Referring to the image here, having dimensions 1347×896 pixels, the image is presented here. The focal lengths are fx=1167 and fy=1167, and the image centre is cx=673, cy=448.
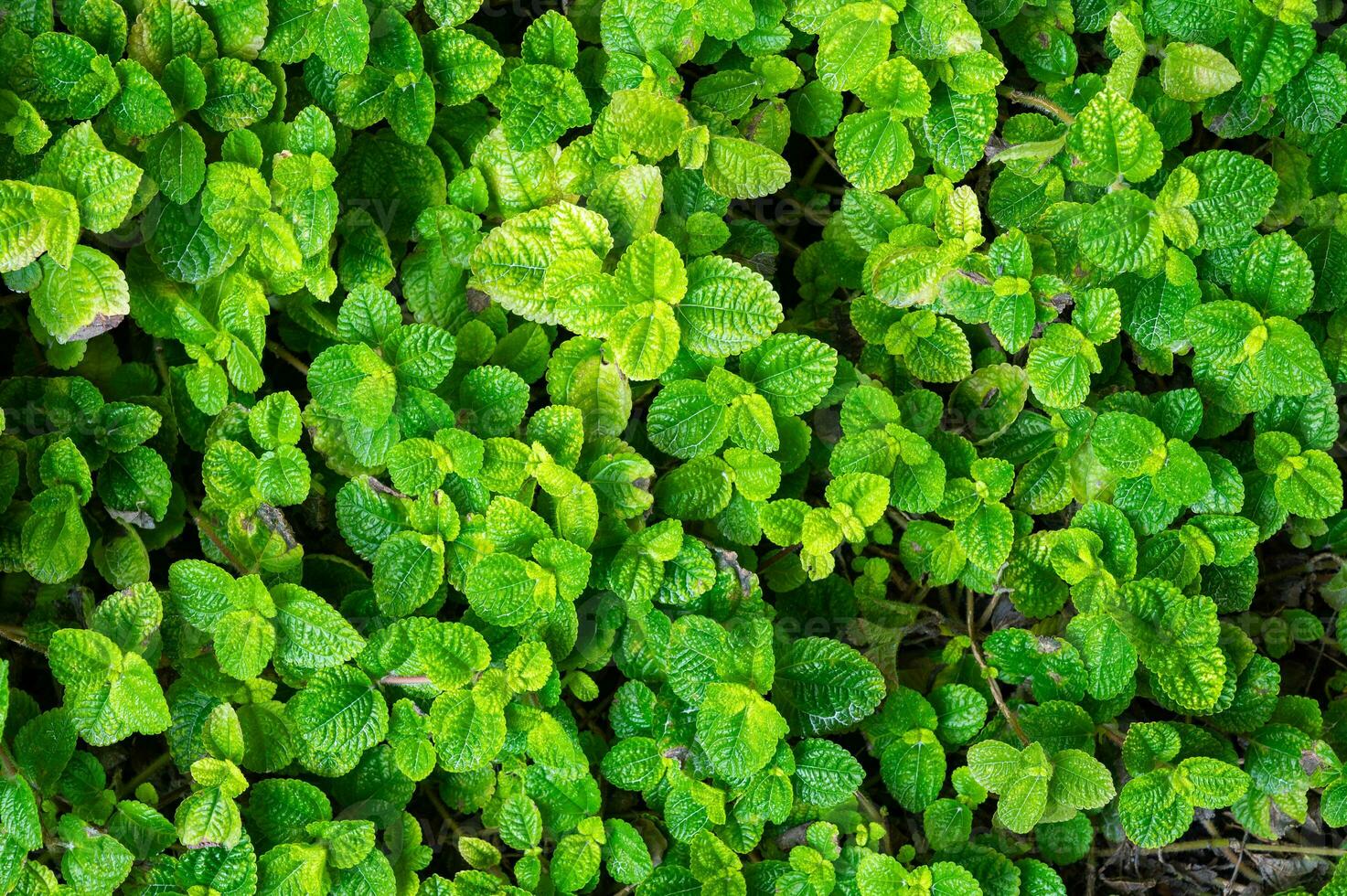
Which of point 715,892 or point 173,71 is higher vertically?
point 173,71

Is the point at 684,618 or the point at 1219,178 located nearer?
the point at 684,618

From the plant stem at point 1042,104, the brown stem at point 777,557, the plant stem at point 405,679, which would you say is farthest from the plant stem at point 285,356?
the plant stem at point 1042,104

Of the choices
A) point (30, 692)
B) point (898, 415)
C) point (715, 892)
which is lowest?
point (30, 692)

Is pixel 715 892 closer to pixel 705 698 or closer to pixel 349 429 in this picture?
pixel 705 698

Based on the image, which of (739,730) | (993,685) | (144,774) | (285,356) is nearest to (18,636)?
(144,774)

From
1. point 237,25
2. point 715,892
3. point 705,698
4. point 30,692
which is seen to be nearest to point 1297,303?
point 705,698

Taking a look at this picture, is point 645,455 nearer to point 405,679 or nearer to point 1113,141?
point 405,679

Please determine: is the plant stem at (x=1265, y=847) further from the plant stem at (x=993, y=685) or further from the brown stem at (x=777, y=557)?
the brown stem at (x=777, y=557)

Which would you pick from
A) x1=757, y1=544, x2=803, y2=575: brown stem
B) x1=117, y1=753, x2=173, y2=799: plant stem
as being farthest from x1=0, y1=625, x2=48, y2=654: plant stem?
x1=757, y1=544, x2=803, y2=575: brown stem
